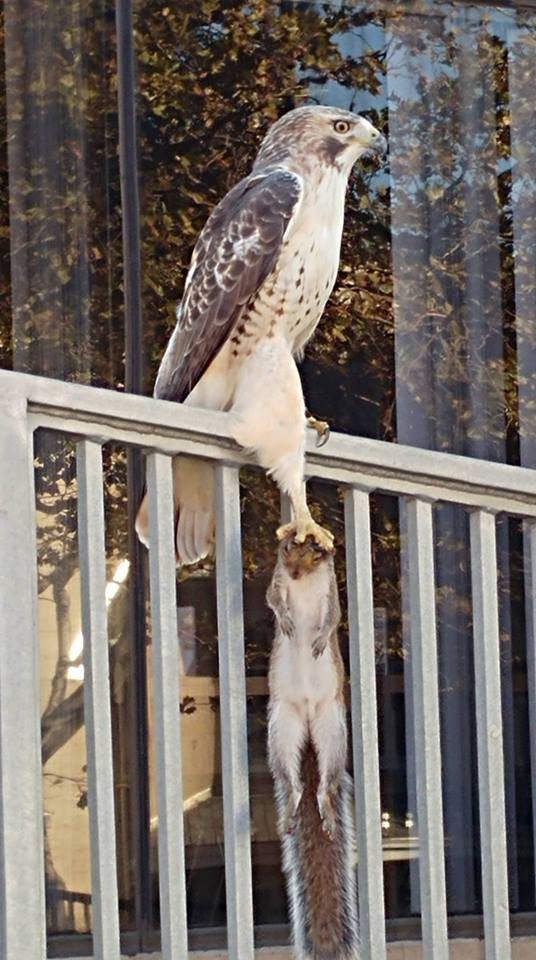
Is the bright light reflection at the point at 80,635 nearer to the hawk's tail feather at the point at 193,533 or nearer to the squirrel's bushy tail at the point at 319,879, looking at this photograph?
the hawk's tail feather at the point at 193,533

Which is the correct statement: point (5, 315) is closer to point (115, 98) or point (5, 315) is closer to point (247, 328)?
point (115, 98)

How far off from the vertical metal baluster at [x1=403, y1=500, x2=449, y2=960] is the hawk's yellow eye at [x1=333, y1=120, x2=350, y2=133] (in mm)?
1039

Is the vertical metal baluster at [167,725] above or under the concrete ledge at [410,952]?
above

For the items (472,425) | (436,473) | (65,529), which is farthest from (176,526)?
(472,425)

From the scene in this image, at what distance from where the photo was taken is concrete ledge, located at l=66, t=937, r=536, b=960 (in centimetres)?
402

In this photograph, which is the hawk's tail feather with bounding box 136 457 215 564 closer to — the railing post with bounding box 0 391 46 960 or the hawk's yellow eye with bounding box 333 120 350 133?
the hawk's yellow eye with bounding box 333 120 350 133

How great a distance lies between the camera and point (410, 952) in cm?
408

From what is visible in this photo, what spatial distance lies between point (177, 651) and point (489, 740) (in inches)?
16.0

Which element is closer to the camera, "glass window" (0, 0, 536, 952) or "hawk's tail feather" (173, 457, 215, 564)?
"hawk's tail feather" (173, 457, 215, 564)

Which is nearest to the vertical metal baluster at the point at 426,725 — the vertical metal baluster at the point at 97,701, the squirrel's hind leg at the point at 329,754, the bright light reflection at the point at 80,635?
the squirrel's hind leg at the point at 329,754

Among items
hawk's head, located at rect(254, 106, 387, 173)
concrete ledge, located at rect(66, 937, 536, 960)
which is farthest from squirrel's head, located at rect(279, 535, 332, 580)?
concrete ledge, located at rect(66, 937, 536, 960)

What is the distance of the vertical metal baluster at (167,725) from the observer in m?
2.04

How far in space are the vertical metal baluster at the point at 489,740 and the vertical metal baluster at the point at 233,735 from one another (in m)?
0.30

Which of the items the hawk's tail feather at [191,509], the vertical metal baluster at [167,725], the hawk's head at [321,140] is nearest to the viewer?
the vertical metal baluster at [167,725]
